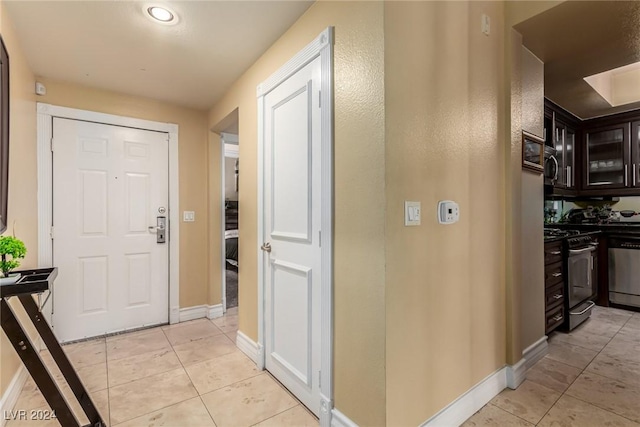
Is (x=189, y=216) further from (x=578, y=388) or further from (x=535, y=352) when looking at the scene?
(x=578, y=388)

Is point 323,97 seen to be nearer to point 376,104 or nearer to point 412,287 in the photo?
point 376,104

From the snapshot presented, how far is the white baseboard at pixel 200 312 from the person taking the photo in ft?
11.0

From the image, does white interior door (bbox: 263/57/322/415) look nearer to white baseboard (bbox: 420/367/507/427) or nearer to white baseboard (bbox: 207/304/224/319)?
white baseboard (bbox: 420/367/507/427)

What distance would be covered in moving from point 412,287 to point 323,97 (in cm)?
108

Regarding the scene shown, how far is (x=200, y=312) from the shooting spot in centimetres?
344

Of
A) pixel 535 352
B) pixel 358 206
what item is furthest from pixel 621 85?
pixel 358 206

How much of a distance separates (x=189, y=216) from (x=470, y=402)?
3023mm

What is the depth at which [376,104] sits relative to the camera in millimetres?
1373

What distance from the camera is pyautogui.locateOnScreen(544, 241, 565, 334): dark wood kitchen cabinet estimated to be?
2.58m

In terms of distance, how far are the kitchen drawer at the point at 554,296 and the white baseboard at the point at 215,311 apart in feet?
10.5

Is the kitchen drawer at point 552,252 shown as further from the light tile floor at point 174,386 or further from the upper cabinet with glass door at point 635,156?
the light tile floor at point 174,386

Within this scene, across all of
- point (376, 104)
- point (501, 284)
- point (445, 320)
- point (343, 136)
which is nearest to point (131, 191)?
point (343, 136)

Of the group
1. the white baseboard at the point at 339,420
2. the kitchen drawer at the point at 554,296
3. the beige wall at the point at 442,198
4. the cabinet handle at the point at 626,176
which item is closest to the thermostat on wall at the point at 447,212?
the beige wall at the point at 442,198

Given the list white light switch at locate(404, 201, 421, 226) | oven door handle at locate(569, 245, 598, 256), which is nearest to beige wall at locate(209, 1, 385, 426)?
white light switch at locate(404, 201, 421, 226)
